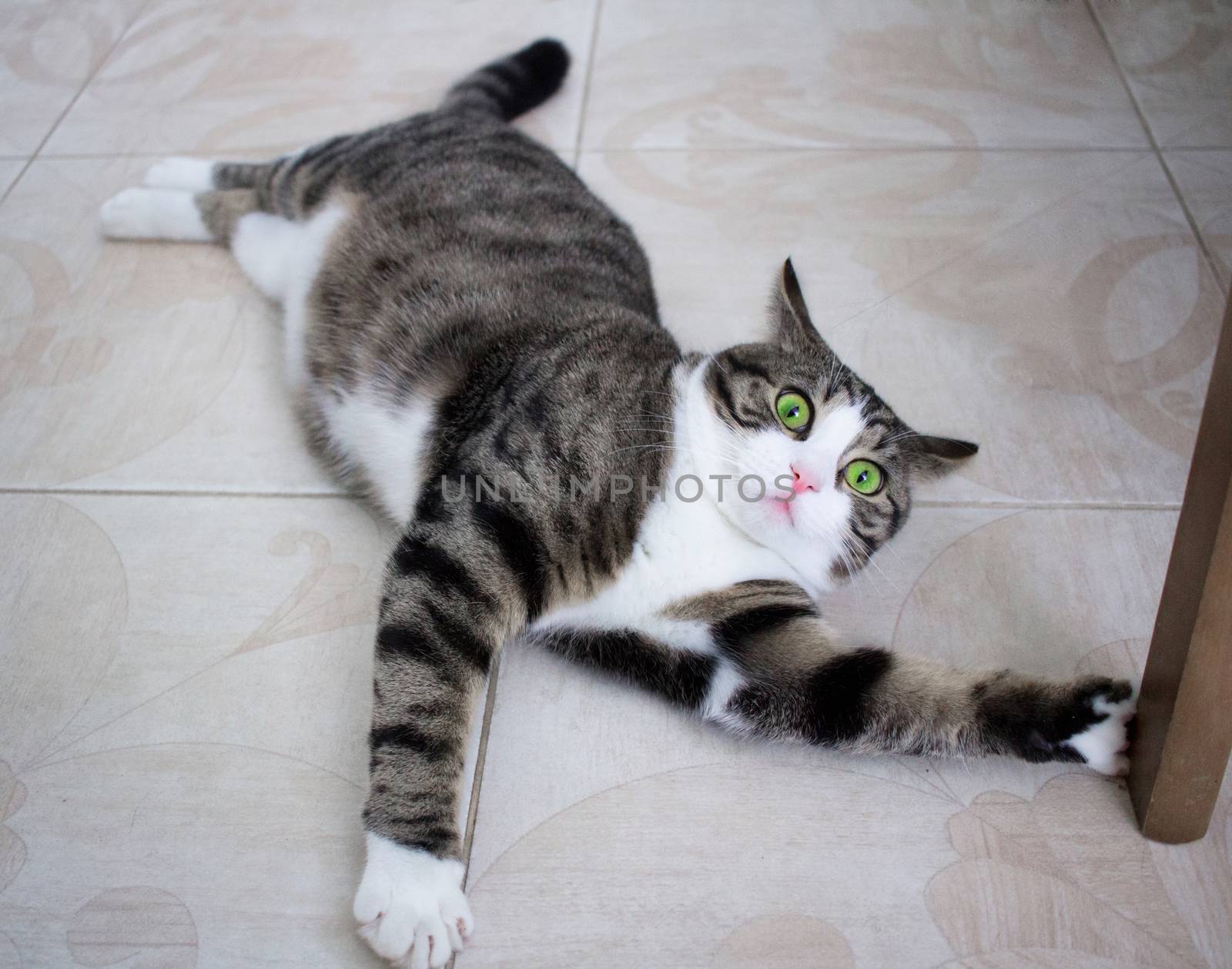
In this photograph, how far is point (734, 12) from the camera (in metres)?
2.53

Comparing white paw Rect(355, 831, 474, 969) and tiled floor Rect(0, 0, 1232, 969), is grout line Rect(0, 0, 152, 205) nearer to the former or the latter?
tiled floor Rect(0, 0, 1232, 969)

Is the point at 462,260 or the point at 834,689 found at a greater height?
the point at 462,260

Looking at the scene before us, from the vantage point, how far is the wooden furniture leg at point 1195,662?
908 mm

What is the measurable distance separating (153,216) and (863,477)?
4.63ft

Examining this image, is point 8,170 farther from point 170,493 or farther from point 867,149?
point 867,149

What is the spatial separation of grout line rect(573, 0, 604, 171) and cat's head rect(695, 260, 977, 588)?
36.5 inches

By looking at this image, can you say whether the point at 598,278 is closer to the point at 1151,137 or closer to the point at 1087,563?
the point at 1087,563

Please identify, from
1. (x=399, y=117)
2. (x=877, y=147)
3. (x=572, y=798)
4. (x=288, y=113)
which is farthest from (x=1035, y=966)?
(x=288, y=113)

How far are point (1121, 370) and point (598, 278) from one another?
883mm

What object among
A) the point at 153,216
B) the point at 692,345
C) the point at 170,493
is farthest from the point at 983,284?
the point at 153,216

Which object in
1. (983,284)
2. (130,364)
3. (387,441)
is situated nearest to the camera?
(387,441)

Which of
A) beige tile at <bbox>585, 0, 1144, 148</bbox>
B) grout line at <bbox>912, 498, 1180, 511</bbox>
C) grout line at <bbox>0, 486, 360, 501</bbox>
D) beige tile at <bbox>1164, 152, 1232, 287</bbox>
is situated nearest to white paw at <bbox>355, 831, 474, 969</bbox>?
grout line at <bbox>0, 486, 360, 501</bbox>

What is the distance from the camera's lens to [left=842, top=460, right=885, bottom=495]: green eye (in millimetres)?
1222

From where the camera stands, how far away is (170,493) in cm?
149
